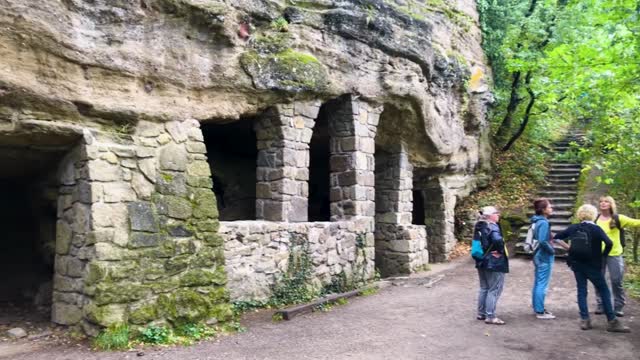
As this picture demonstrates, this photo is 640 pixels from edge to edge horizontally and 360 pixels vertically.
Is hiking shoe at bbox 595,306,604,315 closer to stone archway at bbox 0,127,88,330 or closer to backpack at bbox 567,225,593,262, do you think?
backpack at bbox 567,225,593,262

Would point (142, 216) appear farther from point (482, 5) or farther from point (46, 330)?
point (482, 5)

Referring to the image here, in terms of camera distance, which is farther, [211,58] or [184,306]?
[211,58]

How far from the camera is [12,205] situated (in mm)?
7930

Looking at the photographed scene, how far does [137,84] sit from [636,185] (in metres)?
8.53

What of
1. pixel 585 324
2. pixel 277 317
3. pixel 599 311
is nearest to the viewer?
pixel 585 324

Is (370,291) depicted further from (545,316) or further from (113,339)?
(113,339)

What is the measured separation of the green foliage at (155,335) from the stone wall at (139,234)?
11 centimetres

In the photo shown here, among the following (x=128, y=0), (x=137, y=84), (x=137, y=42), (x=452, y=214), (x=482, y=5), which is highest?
(x=482, y=5)

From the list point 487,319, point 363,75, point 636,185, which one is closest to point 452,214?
point 636,185

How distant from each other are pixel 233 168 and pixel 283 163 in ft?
10.6

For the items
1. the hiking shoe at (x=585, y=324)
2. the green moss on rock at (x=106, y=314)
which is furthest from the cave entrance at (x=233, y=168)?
the hiking shoe at (x=585, y=324)

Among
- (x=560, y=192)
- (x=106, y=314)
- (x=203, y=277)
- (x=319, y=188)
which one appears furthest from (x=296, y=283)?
(x=560, y=192)

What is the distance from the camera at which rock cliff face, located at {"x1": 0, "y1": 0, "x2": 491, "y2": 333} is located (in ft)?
17.7

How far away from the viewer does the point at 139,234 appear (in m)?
5.70
